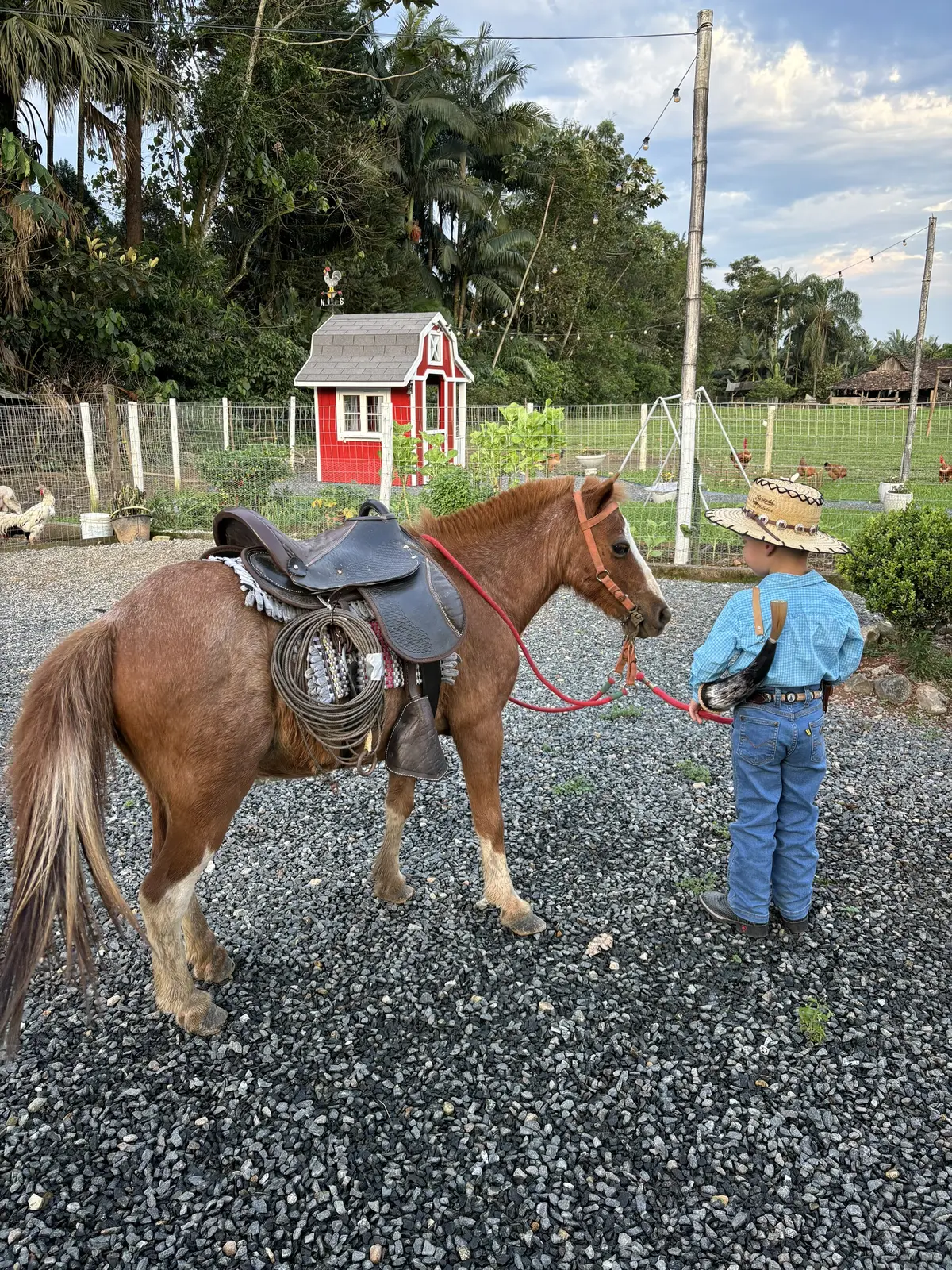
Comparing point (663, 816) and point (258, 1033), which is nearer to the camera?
point (258, 1033)

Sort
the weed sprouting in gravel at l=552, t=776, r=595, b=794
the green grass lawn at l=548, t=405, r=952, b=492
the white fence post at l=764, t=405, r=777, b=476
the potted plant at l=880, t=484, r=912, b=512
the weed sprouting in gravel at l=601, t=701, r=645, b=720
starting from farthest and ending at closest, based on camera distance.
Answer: the green grass lawn at l=548, t=405, r=952, b=492 < the potted plant at l=880, t=484, r=912, b=512 < the white fence post at l=764, t=405, r=777, b=476 < the weed sprouting in gravel at l=601, t=701, r=645, b=720 < the weed sprouting in gravel at l=552, t=776, r=595, b=794

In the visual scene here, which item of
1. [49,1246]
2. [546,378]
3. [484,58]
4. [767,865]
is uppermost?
[484,58]

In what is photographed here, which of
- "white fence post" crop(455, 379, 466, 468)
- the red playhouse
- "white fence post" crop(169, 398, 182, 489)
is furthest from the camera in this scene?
"white fence post" crop(455, 379, 466, 468)

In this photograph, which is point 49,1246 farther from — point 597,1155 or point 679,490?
point 679,490

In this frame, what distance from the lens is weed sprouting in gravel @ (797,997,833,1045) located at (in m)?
2.68

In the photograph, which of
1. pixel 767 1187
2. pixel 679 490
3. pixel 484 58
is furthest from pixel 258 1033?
pixel 484 58

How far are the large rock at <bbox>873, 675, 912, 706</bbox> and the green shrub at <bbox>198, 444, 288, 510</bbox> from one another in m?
10.0

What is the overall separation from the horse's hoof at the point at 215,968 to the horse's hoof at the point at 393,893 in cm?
73

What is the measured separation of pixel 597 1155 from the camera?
2254mm

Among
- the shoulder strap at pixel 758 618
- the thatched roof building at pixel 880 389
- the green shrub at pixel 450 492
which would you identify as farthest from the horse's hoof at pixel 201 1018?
the thatched roof building at pixel 880 389

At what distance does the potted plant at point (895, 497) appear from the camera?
43.1 ft

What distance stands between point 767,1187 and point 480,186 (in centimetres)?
4003

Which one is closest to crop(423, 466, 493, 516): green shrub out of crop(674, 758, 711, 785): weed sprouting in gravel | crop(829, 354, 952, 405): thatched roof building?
crop(674, 758, 711, 785): weed sprouting in gravel

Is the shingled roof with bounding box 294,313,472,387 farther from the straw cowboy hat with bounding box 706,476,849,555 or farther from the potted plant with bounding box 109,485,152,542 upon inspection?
the straw cowboy hat with bounding box 706,476,849,555
